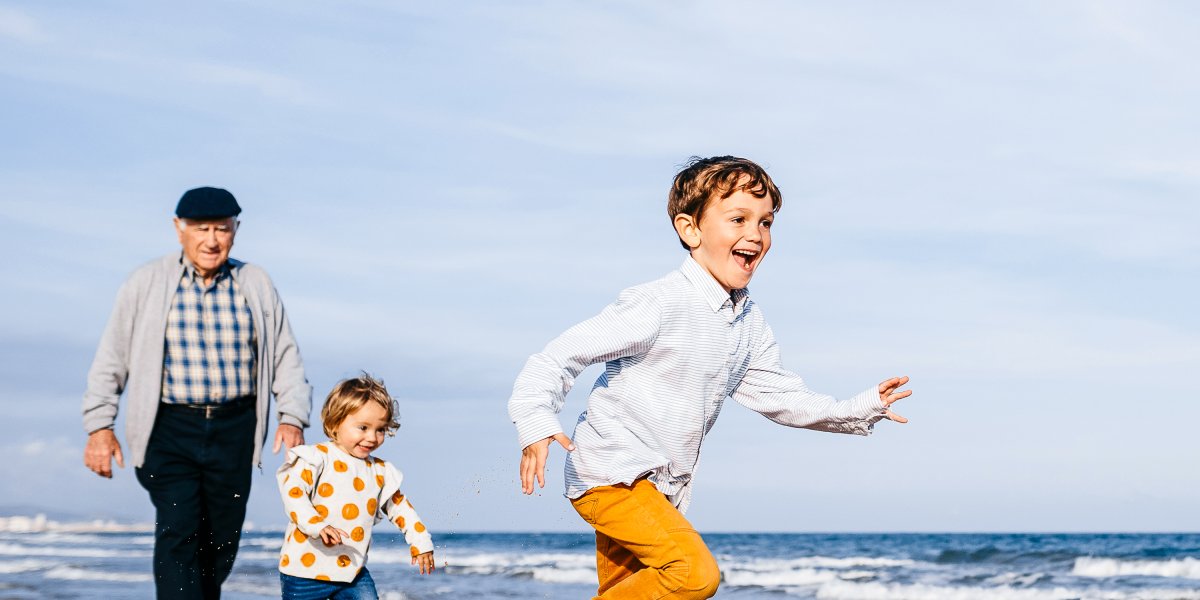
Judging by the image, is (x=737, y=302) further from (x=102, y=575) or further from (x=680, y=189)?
(x=102, y=575)

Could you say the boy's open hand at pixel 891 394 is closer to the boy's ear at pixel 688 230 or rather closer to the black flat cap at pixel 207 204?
the boy's ear at pixel 688 230

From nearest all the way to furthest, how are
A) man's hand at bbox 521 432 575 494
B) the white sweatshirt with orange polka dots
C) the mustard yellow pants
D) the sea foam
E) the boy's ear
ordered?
man's hand at bbox 521 432 575 494 → the mustard yellow pants → the boy's ear → the white sweatshirt with orange polka dots → the sea foam

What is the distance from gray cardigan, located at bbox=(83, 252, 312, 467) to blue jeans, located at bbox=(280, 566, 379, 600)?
62 centimetres

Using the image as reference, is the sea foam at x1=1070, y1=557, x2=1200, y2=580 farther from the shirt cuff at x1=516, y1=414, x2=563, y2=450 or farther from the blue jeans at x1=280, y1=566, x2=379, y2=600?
the shirt cuff at x1=516, y1=414, x2=563, y2=450

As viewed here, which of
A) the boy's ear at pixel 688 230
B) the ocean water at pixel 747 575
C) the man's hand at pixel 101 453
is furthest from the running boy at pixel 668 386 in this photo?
the ocean water at pixel 747 575

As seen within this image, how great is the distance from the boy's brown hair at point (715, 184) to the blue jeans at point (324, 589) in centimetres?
198

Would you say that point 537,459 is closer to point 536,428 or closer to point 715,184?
point 536,428

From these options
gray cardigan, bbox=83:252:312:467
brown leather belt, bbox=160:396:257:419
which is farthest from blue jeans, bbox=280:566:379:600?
brown leather belt, bbox=160:396:257:419

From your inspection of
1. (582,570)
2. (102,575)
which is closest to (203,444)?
(102,575)

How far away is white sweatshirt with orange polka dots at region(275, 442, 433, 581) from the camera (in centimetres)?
495

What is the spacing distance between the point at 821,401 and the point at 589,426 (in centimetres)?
98

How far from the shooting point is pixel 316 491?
501cm

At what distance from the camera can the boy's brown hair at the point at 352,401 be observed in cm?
510

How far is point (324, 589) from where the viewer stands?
5.02 meters
